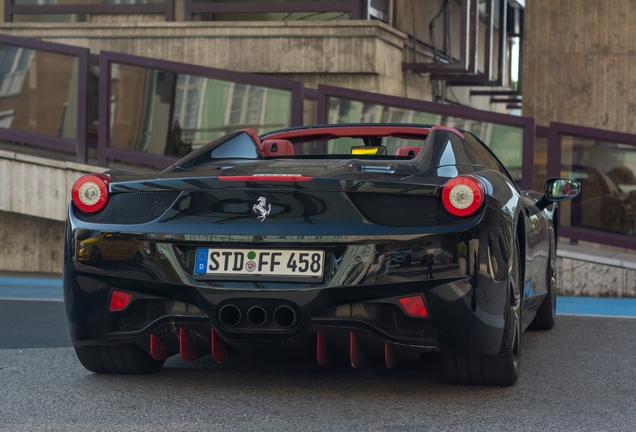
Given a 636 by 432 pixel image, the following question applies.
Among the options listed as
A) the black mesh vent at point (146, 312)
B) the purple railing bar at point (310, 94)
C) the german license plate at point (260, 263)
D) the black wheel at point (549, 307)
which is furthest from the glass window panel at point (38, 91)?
the german license plate at point (260, 263)

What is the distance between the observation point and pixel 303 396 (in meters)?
4.49

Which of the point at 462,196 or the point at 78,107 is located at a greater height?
the point at 78,107

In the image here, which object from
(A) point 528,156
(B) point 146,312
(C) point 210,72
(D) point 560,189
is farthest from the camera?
(C) point 210,72

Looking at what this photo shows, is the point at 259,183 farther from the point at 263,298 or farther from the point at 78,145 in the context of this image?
the point at 78,145

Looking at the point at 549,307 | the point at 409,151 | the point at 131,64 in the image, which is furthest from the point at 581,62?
the point at 409,151

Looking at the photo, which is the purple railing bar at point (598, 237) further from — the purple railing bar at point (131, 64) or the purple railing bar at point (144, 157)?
the purple railing bar at point (144, 157)

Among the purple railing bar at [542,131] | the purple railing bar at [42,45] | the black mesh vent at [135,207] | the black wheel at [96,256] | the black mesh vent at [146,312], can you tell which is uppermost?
the purple railing bar at [42,45]

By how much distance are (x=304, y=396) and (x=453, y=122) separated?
22.5 ft

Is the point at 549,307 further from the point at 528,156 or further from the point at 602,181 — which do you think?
the point at 528,156

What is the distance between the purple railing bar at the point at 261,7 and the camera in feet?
46.4

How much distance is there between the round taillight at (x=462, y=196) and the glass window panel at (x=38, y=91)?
8.29 m

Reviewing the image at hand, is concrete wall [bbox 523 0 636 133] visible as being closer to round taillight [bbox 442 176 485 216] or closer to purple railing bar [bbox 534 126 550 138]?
purple railing bar [bbox 534 126 550 138]

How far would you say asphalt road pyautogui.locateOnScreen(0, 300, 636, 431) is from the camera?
398 cm

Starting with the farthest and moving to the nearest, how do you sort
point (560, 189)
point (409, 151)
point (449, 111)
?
point (449, 111) → point (560, 189) → point (409, 151)
